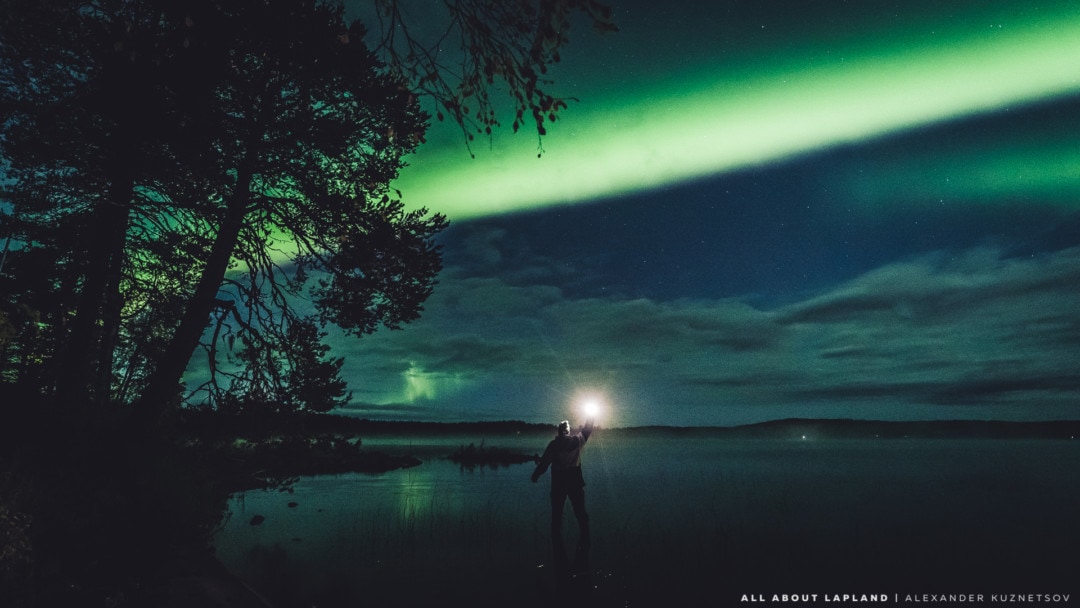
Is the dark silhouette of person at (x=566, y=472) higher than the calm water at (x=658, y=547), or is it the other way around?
the dark silhouette of person at (x=566, y=472)

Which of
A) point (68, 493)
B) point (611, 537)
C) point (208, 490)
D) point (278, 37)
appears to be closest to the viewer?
point (68, 493)

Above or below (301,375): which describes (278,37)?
above

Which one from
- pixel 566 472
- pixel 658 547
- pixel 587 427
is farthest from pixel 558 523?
pixel 658 547

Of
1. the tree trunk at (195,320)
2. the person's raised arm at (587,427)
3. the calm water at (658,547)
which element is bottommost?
the calm water at (658,547)

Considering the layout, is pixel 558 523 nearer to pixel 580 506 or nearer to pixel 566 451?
pixel 580 506

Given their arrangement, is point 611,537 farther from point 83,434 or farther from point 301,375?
point 83,434

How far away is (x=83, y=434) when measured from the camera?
8.30m

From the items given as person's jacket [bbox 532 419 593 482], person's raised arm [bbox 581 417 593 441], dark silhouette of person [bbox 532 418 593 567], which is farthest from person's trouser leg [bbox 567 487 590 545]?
person's raised arm [bbox 581 417 593 441]

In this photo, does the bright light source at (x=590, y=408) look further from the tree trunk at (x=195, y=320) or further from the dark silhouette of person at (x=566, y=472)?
the tree trunk at (x=195, y=320)

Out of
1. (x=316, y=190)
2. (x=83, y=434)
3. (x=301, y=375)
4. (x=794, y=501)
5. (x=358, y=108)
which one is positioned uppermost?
(x=358, y=108)

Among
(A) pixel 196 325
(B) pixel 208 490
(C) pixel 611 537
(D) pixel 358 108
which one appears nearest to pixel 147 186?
(A) pixel 196 325

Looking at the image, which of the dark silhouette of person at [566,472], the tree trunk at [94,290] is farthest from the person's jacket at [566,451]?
the tree trunk at [94,290]

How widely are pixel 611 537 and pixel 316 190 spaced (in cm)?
1183

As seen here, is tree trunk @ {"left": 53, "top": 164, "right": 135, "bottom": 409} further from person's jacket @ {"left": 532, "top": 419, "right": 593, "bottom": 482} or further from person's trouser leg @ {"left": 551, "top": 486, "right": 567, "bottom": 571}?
person's trouser leg @ {"left": 551, "top": 486, "right": 567, "bottom": 571}
